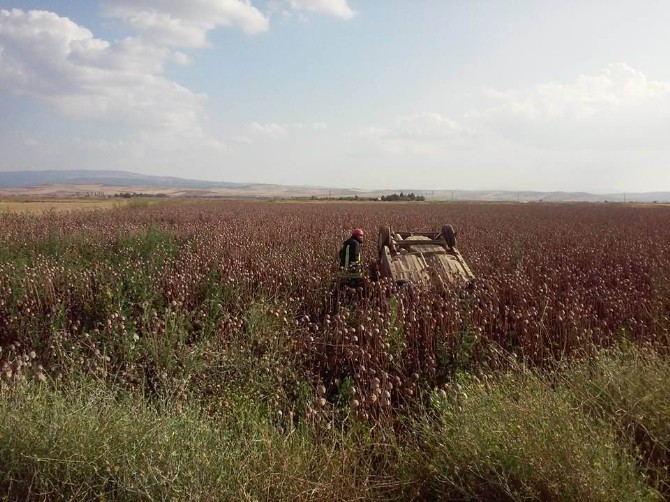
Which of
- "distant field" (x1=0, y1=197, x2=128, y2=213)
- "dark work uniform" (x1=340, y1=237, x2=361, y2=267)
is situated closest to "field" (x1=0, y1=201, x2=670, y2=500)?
"dark work uniform" (x1=340, y1=237, x2=361, y2=267)

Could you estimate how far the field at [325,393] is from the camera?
2369 mm

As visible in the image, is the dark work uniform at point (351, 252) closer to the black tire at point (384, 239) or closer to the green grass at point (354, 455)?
the black tire at point (384, 239)

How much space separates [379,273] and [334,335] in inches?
107

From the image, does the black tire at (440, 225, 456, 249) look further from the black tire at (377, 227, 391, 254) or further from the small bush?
the small bush

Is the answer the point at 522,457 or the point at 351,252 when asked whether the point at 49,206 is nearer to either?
the point at 351,252

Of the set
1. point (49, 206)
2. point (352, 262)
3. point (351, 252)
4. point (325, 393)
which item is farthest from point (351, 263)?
point (49, 206)

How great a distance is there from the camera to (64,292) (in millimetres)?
6195

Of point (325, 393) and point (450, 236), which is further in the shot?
point (450, 236)

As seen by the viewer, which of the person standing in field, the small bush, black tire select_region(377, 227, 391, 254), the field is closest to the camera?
the small bush

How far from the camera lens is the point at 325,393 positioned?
4031 millimetres

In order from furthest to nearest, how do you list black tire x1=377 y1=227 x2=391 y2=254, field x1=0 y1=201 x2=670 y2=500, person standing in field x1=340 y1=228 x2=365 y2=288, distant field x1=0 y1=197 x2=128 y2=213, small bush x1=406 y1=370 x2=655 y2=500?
1. distant field x1=0 y1=197 x2=128 y2=213
2. black tire x1=377 y1=227 x2=391 y2=254
3. person standing in field x1=340 y1=228 x2=365 y2=288
4. field x1=0 y1=201 x2=670 y2=500
5. small bush x1=406 y1=370 x2=655 y2=500

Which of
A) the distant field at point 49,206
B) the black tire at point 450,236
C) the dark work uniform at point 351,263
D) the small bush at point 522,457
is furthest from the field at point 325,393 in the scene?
the distant field at point 49,206

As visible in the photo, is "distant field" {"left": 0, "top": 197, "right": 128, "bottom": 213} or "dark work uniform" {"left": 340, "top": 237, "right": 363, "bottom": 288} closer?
"dark work uniform" {"left": 340, "top": 237, "right": 363, "bottom": 288}

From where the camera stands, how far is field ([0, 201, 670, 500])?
2369 mm
